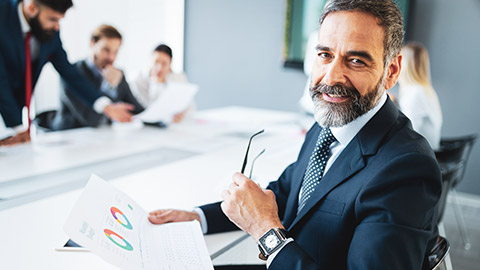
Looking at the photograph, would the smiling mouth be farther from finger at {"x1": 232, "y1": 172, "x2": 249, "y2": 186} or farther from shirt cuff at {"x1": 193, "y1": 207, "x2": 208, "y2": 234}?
shirt cuff at {"x1": 193, "y1": 207, "x2": 208, "y2": 234}

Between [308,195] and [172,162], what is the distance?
1.10 metres

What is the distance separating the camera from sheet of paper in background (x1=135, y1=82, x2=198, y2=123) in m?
2.89

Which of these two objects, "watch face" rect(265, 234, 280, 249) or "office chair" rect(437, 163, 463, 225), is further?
"office chair" rect(437, 163, 463, 225)

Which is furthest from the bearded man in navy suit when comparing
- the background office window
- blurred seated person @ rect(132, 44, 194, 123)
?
the background office window

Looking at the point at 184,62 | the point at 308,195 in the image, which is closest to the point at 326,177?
the point at 308,195

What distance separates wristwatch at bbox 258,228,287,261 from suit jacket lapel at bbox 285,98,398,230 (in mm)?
118

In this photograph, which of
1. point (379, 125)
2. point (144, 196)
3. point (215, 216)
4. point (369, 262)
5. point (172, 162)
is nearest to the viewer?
point (369, 262)

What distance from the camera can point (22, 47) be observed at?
7.95ft

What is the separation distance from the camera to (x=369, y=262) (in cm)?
92

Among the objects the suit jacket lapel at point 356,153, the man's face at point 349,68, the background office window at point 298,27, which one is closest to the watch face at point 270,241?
the suit jacket lapel at point 356,153

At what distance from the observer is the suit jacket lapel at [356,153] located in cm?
111

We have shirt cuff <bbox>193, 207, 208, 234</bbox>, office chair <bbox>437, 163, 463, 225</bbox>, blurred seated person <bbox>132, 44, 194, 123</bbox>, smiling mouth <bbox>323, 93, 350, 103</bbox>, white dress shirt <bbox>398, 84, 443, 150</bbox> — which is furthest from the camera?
blurred seated person <bbox>132, 44, 194, 123</bbox>

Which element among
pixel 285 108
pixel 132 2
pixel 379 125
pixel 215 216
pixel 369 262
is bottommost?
pixel 285 108

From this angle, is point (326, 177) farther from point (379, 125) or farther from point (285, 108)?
point (285, 108)
